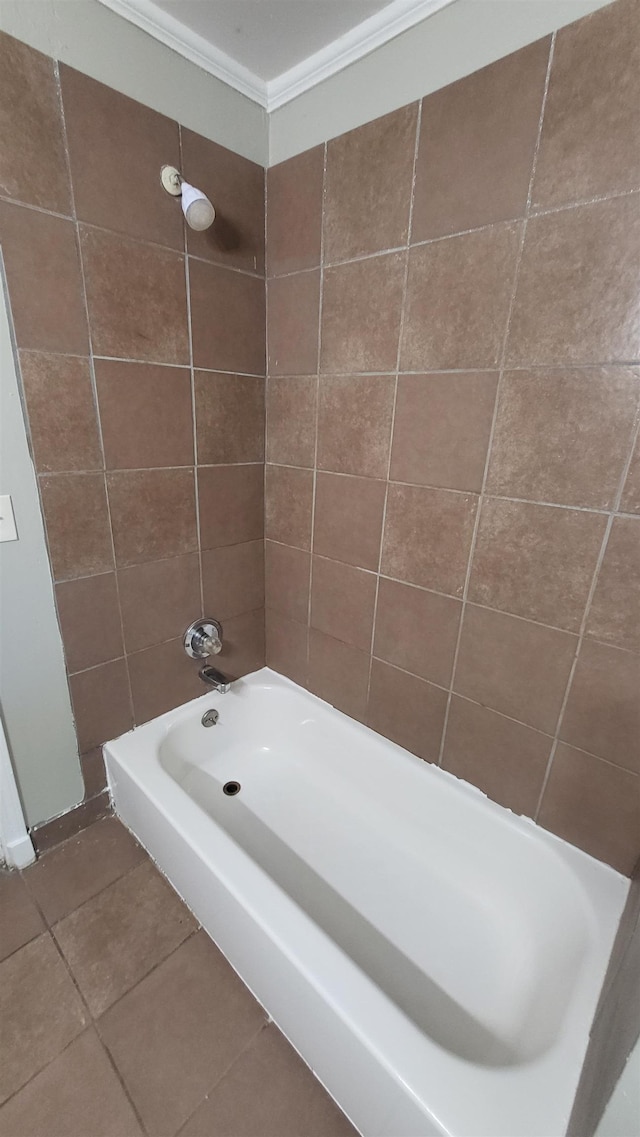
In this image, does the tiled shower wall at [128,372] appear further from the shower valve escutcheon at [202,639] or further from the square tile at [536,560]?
the square tile at [536,560]

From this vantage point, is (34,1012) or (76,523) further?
(76,523)

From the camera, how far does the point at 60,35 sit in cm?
90

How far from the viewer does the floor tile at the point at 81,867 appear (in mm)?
1190

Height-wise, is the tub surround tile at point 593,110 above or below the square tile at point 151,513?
above

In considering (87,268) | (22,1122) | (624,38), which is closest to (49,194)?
(87,268)

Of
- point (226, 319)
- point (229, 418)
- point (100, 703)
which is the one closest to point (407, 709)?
point (100, 703)

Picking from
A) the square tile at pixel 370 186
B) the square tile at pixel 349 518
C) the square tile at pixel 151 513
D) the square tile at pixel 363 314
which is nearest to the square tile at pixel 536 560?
the square tile at pixel 349 518

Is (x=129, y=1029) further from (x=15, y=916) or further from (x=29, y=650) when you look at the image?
(x=29, y=650)

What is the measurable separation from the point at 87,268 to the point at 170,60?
53 centimetres

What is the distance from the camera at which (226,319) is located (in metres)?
1.28

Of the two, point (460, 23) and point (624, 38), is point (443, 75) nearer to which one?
point (460, 23)

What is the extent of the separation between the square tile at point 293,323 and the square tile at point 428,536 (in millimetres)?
475

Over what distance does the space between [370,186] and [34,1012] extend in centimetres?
203

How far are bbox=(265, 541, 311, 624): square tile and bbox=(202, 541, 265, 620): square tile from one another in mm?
30
